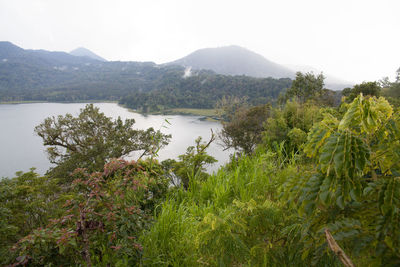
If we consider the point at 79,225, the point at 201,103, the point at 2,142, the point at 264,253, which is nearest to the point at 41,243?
the point at 79,225

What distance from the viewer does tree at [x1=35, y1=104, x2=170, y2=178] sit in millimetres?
11742

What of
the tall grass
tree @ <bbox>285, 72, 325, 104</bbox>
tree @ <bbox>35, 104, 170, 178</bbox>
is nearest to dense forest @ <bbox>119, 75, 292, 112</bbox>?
tree @ <bbox>285, 72, 325, 104</bbox>

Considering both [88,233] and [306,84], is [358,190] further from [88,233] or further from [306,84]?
[306,84]

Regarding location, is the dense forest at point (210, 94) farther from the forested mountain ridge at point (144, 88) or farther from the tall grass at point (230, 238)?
the tall grass at point (230, 238)

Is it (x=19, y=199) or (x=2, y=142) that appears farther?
(x=2, y=142)

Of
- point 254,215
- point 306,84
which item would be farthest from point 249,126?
point 254,215

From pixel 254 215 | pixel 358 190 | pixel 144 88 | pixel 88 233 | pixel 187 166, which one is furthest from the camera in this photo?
pixel 144 88

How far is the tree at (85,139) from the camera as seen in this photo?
38.5 ft

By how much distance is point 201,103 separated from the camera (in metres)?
69.8

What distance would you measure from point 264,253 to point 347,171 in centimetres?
101

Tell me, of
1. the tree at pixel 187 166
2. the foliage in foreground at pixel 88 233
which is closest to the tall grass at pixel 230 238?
the foliage in foreground at pixel 88 233

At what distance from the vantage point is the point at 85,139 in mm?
13969

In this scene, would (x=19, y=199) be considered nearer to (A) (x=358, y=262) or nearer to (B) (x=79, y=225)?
(B) (x=79, y=225)

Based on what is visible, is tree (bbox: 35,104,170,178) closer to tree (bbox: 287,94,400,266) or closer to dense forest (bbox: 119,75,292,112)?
tree (bbox: 287,94,400,266)
